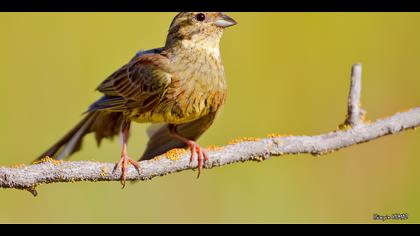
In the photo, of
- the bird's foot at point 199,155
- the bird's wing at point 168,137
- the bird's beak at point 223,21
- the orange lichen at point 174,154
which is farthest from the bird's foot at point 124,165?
the bird's beak at point 223,21

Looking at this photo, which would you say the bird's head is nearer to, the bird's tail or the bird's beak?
the bird's beak

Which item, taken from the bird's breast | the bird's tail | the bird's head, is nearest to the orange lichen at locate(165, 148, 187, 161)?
the bird's breast

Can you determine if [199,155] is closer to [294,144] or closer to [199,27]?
[294,144]

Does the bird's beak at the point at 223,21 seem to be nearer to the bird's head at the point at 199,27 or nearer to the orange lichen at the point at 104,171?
the bird's head at the point at 199,27

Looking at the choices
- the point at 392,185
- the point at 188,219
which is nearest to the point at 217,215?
the point at 188,219

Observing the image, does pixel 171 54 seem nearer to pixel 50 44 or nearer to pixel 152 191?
pixel 152 191

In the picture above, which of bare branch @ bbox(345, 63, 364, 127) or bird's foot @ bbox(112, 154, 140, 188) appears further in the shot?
bare branch @ bbox(345, 63, 364, 127)

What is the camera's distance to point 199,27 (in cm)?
558

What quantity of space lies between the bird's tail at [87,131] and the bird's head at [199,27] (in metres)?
0.87

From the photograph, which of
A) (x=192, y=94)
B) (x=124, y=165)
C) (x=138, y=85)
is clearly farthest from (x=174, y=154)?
(x=138, y=85)

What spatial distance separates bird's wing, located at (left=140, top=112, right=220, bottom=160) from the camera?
5.86 meters

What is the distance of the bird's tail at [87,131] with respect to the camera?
5.87 m

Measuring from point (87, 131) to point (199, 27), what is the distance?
1.19 metres

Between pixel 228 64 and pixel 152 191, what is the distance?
1614mm
